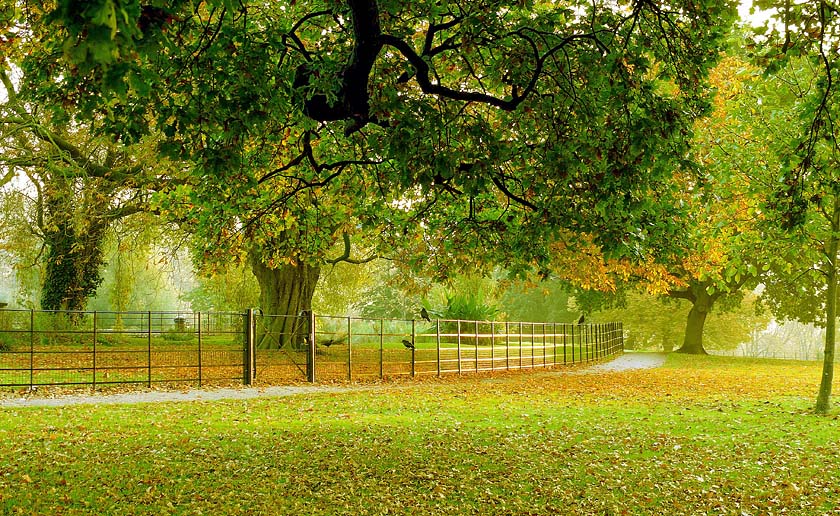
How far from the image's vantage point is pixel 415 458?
7.32 metres

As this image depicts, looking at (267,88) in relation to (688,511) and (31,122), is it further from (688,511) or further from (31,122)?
(31,122)

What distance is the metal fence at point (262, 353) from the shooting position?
15.0 meters

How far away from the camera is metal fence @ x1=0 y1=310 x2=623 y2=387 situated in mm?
14969

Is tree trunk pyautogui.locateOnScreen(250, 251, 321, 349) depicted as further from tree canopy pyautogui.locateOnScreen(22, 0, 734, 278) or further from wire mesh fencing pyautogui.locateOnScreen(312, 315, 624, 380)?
tree canopy pyautogui.locateOnScreen(22, 0, 734, 278)

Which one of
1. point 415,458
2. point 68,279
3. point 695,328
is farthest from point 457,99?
point 695,328

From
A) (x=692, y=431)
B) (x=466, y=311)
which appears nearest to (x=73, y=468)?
(x=692, y=431)

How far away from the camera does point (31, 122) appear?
512 inches

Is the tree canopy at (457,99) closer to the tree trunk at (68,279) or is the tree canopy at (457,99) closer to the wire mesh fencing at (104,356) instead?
the wire mesh fencing at (104,356)

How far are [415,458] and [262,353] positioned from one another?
12.1m

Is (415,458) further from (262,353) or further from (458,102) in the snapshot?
(262,353)

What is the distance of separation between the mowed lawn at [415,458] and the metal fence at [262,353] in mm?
3471

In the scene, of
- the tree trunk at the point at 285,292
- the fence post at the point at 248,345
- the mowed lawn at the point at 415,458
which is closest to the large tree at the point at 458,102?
the mowed lawn at the point at 415,458

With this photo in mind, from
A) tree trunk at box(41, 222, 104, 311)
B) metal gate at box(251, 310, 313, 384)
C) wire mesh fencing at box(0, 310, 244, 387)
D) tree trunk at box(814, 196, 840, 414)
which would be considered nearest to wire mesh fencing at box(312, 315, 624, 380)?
metal gate at box(251, 310, 313, 384)

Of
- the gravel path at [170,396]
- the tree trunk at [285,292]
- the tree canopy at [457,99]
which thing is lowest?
the gravel path at [170,396]
